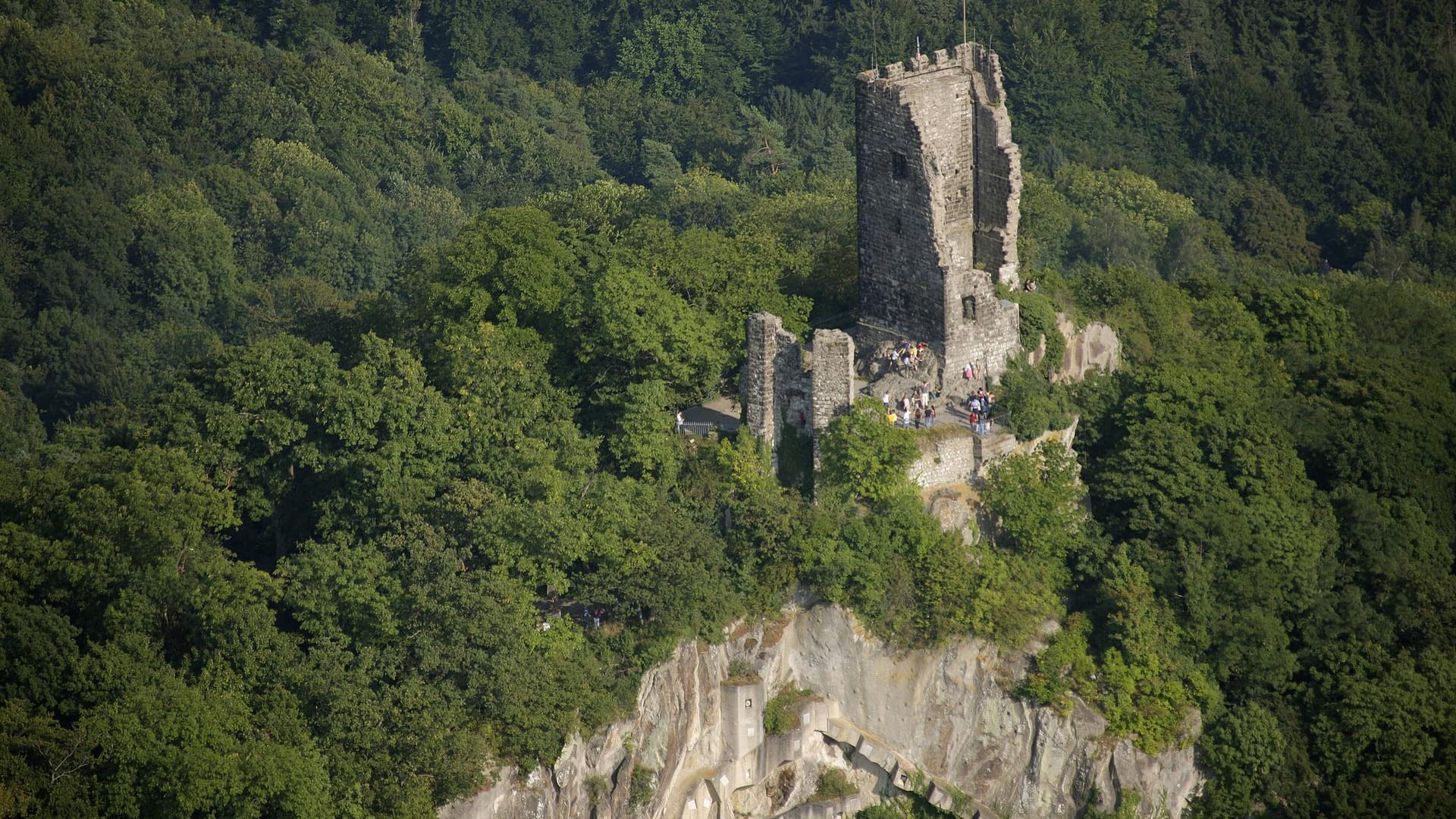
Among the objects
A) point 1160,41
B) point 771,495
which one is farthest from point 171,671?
point 1160,41

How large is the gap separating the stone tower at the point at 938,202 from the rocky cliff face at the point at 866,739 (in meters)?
6.83

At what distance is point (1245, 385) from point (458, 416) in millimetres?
18450

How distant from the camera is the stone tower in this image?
6612cm

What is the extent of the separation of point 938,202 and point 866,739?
12107mm

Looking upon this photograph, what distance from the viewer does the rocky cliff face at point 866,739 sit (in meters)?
65.0

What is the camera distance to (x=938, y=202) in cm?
6600

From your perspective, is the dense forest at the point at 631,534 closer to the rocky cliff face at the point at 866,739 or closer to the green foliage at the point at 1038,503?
the green foliage at the point at 1038,503

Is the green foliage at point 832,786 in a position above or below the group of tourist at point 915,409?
below

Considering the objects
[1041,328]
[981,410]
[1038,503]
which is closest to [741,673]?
[1038,503]

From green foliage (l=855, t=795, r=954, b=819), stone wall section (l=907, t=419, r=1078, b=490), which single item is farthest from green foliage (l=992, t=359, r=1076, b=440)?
green foliage (l=855, t=795, r=954, b=819)

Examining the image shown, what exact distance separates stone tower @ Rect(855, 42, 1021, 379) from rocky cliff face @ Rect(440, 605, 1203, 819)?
6.83 m

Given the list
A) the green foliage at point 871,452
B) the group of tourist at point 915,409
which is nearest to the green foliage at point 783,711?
the green foliage at point 871,452

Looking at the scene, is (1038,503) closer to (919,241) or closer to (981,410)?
(981,410)

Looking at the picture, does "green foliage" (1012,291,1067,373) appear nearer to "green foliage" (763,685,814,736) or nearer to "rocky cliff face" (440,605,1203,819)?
"rocky cliff face" (440,605,1203,819)
